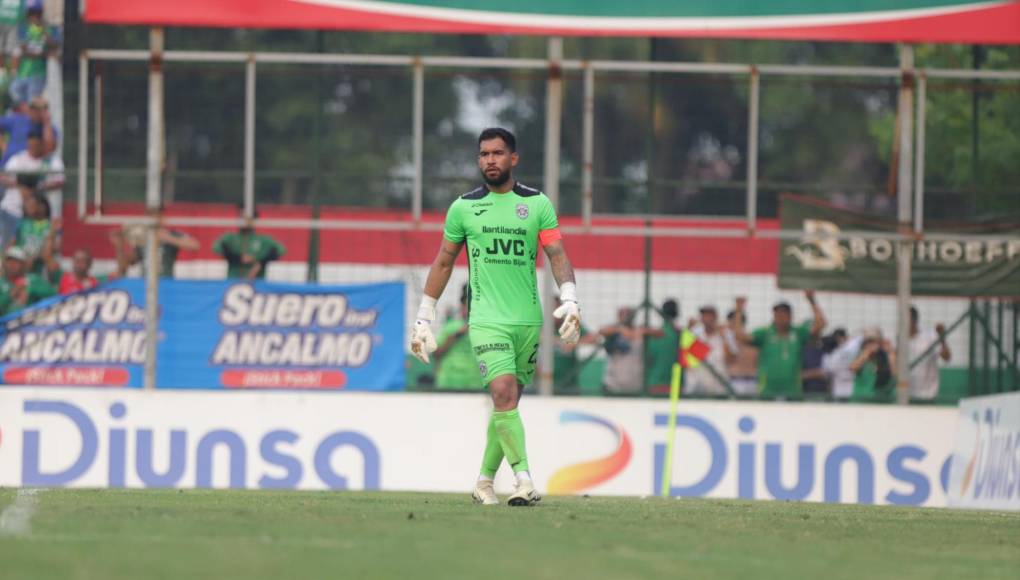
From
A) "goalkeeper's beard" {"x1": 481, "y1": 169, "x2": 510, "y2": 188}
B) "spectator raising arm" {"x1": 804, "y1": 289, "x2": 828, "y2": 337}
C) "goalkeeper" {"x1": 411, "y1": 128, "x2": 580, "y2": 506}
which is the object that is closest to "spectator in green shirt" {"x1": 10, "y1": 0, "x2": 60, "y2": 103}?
"spectator raising arm" {"x1": 804, "y1": 289, "x2": 828, "y2": 337}

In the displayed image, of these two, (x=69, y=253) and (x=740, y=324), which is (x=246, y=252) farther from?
(x=740, y=324)

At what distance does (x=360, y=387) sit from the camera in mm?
20453

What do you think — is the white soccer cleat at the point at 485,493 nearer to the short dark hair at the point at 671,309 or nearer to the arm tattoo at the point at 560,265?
the arm tattoo at the point at 560,265

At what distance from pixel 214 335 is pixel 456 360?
103 inches

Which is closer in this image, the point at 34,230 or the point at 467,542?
the point at 467,542

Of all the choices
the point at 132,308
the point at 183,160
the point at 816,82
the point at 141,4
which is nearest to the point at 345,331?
the point at 132,308

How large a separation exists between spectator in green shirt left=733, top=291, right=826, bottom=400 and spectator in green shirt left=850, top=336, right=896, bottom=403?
0.63 m

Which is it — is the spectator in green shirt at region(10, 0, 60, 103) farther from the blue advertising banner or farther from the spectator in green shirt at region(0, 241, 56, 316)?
the blue advertising banner

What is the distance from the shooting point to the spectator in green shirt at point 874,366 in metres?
21.5

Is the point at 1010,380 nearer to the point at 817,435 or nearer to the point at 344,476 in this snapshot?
the point at 817,435


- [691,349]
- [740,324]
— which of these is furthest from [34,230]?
[740,324]

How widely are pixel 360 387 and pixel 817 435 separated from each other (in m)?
4.63

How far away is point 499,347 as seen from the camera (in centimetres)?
1236

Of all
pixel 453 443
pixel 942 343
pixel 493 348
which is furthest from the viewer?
pixel 942 343
